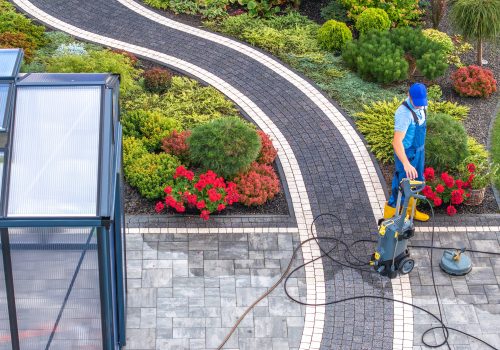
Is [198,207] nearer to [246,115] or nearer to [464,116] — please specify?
[246,115]

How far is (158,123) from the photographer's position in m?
15.8

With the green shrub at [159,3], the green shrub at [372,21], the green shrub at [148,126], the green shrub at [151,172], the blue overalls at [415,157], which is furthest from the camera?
the green shrub at [159,3]

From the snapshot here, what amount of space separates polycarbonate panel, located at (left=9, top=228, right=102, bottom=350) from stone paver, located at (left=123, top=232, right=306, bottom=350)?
171cm

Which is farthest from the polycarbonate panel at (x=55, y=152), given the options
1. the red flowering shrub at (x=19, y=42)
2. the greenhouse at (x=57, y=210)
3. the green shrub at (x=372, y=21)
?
the green shrub at (x=372, y=21)

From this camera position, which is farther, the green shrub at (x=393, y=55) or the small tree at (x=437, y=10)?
the small tree at (x=437, y=10)

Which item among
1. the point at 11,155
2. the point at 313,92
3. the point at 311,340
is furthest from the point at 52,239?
the point at 313,92

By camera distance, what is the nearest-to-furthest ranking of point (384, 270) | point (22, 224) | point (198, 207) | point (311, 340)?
point (22, 224), point (311, 340), point (384, 270), point (198, 207)

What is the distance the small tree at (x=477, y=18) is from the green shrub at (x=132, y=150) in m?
7.09

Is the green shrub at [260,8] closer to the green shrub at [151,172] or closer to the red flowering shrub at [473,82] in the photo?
the red flowering shrub at [473,82]

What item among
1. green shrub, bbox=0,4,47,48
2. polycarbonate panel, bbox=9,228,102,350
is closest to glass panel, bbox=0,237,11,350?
polycarbonate panel, bbox=9,228,102,350

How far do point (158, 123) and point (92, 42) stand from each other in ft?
12.6

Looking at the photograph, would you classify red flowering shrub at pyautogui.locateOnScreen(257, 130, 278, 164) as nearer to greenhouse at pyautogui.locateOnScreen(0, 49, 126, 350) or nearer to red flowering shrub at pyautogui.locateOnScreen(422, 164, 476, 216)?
red flowering shrub at pyautogui.locateOnScreen(422, 164, 476, 216)

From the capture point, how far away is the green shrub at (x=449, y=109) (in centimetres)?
1694

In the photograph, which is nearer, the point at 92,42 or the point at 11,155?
the point at 11,155
